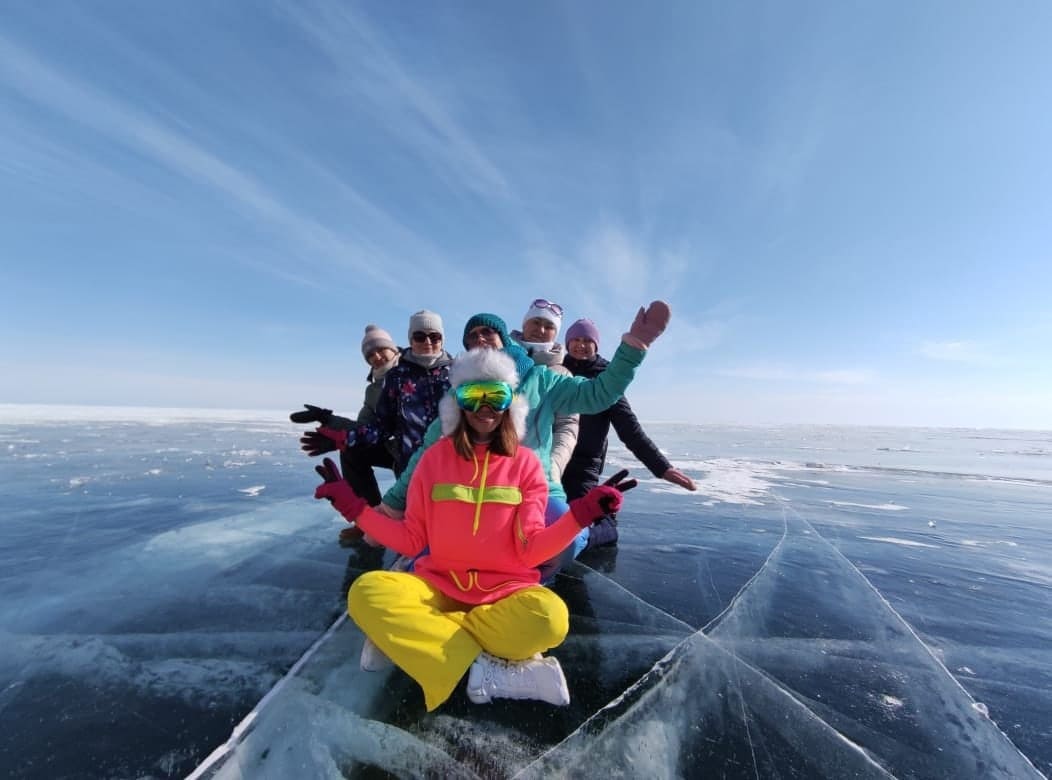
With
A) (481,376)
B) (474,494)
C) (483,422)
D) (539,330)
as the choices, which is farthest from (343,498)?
(539,330)

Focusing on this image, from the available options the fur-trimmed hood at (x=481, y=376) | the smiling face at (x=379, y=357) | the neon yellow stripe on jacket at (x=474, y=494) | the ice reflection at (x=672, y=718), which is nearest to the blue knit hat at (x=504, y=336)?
the fur-trimmed hood at (x=481, y=376)

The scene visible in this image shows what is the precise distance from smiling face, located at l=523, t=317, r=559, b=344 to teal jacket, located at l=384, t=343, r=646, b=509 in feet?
2.28

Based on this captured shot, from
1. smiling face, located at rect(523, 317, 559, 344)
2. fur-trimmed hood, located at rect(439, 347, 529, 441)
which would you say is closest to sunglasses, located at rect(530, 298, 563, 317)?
smiling face, located at rect(523, 317, 559, 344)

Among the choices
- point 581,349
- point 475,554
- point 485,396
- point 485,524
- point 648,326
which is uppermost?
point 581,349

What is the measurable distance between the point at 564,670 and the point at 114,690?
67.1 inches

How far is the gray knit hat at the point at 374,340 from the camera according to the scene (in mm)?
4102

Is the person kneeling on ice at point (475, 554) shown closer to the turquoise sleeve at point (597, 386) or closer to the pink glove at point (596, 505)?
the pink glove at point (596, 505)

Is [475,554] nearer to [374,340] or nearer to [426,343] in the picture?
[426,343]

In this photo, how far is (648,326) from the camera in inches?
88.7

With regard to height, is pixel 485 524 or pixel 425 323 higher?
pixel 425 323

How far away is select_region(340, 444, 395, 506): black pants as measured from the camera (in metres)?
3.90

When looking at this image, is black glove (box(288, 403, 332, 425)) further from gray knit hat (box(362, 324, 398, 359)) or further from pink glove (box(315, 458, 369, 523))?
pink glove (box(315, 458, 369, 523))

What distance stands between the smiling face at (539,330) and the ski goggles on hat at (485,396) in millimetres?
1405

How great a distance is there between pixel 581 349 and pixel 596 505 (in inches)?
82.2
